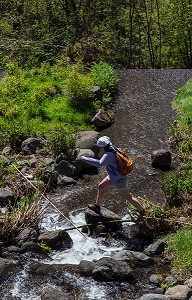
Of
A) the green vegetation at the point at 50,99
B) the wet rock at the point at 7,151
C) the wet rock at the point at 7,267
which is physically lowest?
the wet rock at the point at 7,267

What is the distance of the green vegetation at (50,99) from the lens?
16266 mm

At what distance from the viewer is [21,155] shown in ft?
49.4

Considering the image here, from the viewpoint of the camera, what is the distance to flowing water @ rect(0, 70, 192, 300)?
32.6 ft

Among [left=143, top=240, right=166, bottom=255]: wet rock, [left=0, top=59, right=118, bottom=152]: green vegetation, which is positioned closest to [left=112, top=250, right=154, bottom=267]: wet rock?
[left=143, top=240, right=166, bottom=255]: wet rock

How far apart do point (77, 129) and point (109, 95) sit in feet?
9.11

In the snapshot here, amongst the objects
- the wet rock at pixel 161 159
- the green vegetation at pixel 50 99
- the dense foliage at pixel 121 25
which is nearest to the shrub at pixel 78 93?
the green vegetation at pixel 50 99

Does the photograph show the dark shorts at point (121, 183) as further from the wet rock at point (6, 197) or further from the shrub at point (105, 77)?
the shrub at point (105, 77)

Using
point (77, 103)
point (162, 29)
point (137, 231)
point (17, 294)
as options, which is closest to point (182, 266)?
point (137, 231)

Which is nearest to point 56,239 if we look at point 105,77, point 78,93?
point 78,93

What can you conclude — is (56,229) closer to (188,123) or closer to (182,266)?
(182,266)

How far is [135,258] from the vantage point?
1063 cm

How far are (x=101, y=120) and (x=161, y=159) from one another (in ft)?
9.67

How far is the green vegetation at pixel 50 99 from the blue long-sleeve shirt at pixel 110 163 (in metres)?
3.61

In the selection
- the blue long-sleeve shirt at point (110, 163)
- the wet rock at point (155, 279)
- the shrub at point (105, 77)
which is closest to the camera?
the wet rock at point (155, 279)
